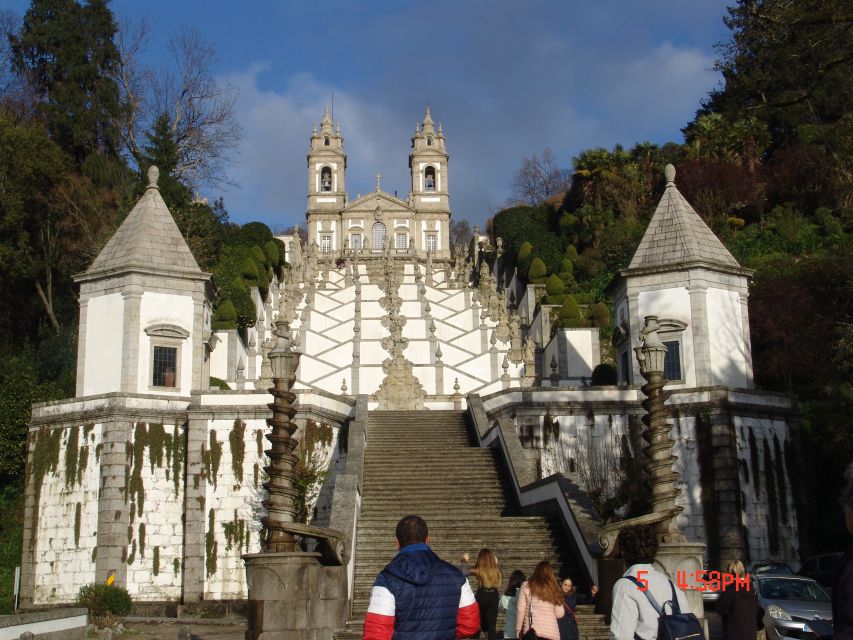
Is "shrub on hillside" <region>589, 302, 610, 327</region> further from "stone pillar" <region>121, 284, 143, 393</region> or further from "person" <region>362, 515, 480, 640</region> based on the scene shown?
"person" <region>362, 515, 480, 640</region>

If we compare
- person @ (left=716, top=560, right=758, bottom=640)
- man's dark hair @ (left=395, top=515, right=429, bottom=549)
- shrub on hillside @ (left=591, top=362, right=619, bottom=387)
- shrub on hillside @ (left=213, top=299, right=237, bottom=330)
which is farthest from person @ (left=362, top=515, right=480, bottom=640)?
shrub on hillside @ (left=213, top=299, right=237, bottom=330)

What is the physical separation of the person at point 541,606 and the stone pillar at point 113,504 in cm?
1547

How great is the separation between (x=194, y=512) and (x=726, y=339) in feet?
42.0

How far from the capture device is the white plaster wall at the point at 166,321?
23.4 m

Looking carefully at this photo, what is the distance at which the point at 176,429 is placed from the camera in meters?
23.1

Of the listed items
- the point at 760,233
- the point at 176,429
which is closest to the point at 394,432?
the point at 176,429

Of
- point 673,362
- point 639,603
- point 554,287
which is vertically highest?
point 554,287

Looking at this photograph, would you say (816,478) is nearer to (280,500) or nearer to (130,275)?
(280,500)

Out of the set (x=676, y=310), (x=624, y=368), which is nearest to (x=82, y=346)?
(x=624, y=368)

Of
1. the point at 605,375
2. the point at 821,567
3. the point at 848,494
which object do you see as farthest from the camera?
the point at 605,375

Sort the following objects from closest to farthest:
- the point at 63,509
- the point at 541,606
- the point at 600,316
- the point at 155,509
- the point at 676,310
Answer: the point at 541,606
the point at 155,509
the point at 63,509
the point at 676,310
the point at 600,316

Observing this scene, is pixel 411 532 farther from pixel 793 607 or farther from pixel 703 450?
pixel 703 450

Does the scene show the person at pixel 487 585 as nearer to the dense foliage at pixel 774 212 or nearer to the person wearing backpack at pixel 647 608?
the person wearing backpack at pixel 647 608

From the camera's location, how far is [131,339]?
76.3 ft
